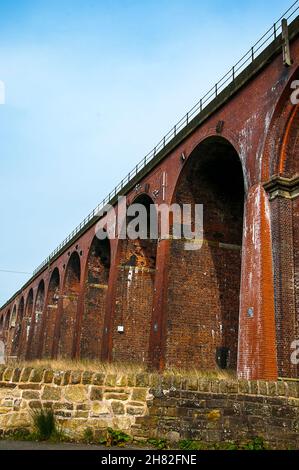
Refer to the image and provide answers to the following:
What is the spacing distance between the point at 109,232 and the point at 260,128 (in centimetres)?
1118

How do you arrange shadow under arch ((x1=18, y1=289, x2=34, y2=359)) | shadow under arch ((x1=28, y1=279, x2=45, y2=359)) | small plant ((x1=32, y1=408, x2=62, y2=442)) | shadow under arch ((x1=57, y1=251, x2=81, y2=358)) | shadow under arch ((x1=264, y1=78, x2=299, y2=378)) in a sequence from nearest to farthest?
small plant ((x1=32, y1=408, x2=62, y2=442)) < shadow under arch ((x1=264, y1=78, x2=299, y2=378)) < shadow under arch ((x1=57, y1=251, x2=81, y2=358)) < shadow under arch ((x1=28, y1=279, x2=45, y2=359)) < shadow under arch ((x1=18, y1=289, x2=34, y2=359))

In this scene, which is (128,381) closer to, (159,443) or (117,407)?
(117,407)

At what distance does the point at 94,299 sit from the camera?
23.0m

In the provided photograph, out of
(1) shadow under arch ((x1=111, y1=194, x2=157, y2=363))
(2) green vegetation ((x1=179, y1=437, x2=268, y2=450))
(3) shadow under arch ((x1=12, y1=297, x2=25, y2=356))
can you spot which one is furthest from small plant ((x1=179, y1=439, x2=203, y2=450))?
(3) shadow under arch ((x1=12, y1=297, x2=25, y2=356))

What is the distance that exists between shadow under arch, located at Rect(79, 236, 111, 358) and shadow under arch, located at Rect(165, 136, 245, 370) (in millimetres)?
7840

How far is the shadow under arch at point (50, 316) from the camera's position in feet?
96.0

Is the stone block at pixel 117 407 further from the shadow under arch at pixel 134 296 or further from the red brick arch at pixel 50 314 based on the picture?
the red brick arch at pixel 50 314

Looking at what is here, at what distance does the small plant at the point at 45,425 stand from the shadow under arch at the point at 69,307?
19984 mm

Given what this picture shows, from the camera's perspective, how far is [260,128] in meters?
11.3

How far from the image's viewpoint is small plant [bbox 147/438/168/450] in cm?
550

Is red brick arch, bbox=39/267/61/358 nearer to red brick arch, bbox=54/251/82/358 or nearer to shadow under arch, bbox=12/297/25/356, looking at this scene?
red brick arch, bbox=54/251/82/358

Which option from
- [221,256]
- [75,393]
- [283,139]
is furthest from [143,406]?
[221,256]
